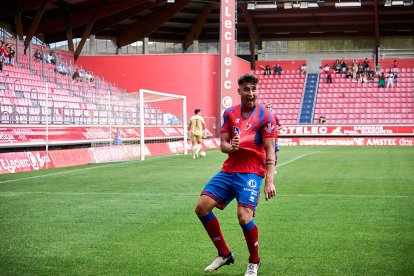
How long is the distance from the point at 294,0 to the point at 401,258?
46240mm

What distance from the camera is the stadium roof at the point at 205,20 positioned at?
1901 inches

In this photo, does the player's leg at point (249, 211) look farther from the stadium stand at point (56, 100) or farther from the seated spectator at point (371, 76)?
the seated spectator at point (371, 76)

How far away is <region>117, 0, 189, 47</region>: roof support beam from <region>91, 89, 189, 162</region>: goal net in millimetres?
11162

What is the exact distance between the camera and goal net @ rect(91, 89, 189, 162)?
28.4m

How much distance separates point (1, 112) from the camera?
26.1 meters

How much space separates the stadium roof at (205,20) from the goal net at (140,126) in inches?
368

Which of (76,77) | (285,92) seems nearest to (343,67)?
(285,92)

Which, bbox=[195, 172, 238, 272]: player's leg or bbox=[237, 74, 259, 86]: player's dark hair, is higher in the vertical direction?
bbox=[237, 74, 259, 86]: player's dark hair

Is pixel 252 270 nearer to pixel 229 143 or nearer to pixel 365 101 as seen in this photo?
pixel 229 143

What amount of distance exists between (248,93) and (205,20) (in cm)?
5238

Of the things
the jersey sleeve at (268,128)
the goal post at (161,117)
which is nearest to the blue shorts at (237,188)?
the jersey sleeve at (268,128)

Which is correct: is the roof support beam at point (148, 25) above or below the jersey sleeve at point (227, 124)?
above

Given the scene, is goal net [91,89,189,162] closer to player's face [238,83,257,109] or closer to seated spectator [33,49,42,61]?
seated spectator [33,49,42,61]

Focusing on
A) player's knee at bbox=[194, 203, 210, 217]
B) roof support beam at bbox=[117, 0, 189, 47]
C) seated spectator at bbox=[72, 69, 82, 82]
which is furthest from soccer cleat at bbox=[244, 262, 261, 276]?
roof support beam at bbox=[117, 0, 189, 47]
